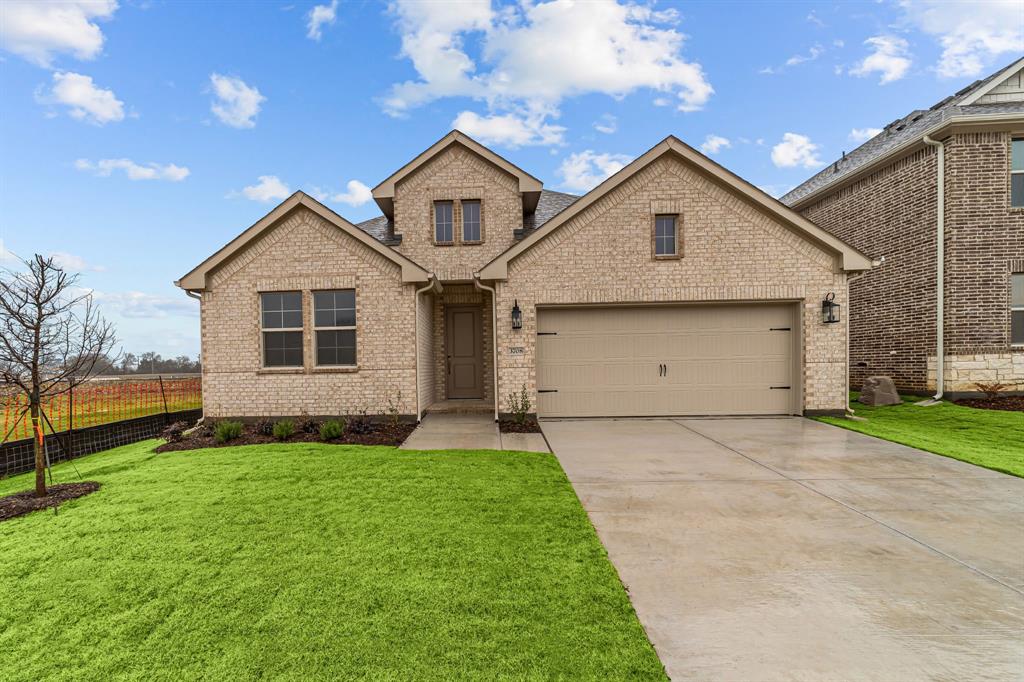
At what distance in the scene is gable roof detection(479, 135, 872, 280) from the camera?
938cm

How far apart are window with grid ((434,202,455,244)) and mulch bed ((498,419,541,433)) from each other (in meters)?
5.64

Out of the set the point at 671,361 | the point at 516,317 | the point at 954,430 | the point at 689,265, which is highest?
the point at 689,265

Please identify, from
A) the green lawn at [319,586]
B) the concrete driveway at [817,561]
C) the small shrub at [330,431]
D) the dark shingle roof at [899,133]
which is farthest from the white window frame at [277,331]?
the dark shingle roof at [899,133]

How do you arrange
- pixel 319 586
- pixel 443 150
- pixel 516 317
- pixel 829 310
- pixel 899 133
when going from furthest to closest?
pixel 899 133
pixel 443 150
pixel 829 310
pixel 516 317
pixel 319 586

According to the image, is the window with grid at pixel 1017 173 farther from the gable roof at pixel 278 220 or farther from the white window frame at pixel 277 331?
the white window frame at pixel 277 331

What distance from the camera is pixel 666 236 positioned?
9781 millimetres

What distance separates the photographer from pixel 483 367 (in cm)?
1219

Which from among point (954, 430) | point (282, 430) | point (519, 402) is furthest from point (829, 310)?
point (282, 430)

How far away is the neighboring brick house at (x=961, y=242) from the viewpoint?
10.4 meters

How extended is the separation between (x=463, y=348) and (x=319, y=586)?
365 inches

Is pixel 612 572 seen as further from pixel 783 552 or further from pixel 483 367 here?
pixel 483 367

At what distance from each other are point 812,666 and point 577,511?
2.26 metres

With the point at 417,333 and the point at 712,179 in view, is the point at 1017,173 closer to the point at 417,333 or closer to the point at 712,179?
the point at 712,179

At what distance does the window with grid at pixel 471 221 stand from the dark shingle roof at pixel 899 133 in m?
11.3
